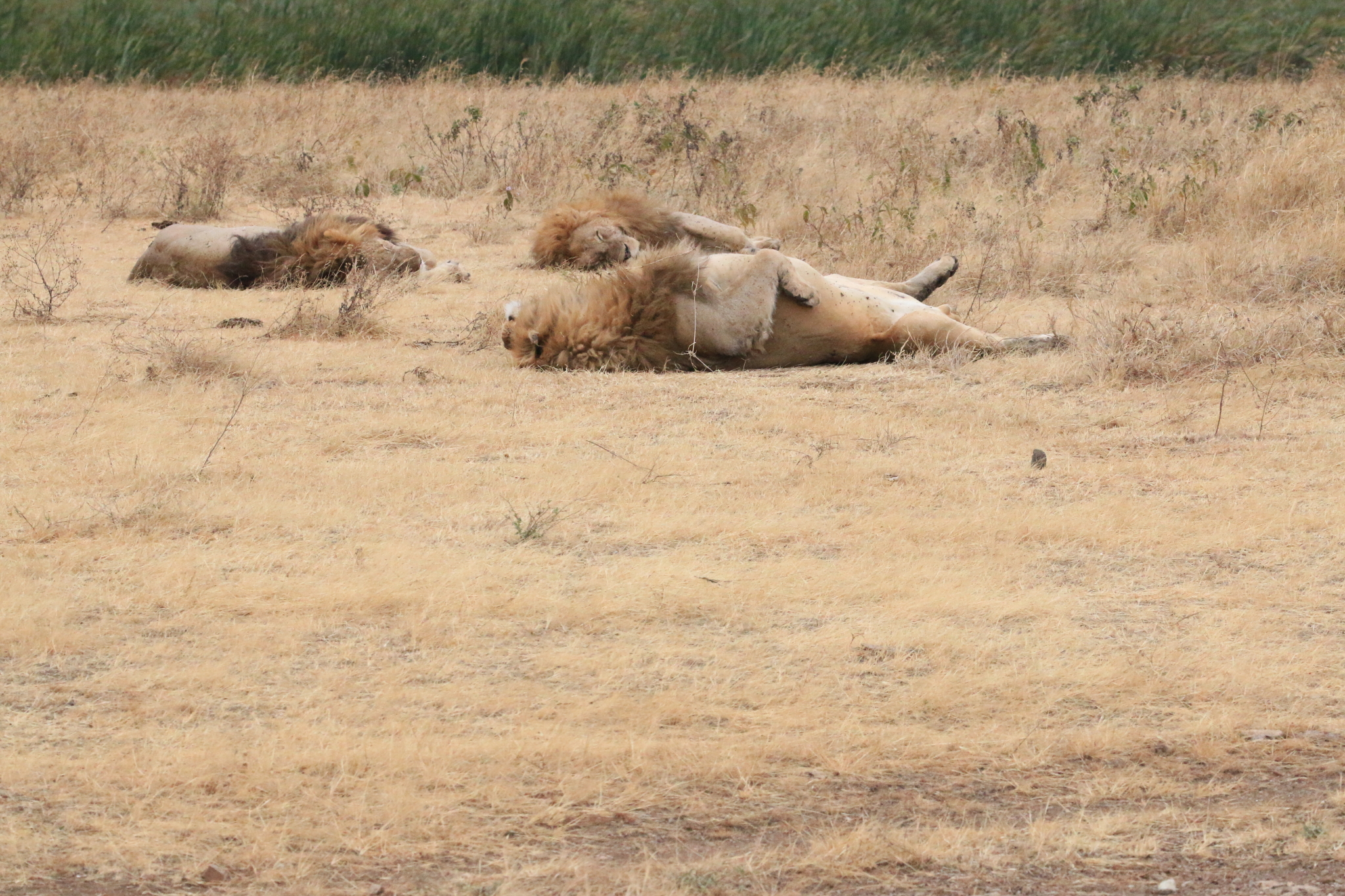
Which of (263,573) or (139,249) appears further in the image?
(139,249)

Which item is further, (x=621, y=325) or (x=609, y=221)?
(x=609, y=221)

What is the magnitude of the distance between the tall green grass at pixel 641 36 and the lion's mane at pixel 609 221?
427 inches

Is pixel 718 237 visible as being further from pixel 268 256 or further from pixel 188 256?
pixel 188 256

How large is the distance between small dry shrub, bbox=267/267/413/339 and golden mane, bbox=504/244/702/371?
51.8 inches

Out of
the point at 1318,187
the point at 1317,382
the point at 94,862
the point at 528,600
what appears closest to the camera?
the point at 94,862

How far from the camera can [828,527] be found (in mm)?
5730

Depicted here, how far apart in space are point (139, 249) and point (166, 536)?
766 centimetres

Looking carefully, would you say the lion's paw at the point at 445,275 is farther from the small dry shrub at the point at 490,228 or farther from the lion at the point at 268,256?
the small dry shrub at the point at 490,228

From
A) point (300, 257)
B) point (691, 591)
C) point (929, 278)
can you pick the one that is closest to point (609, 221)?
point (300, 257)

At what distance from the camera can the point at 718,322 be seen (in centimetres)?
838

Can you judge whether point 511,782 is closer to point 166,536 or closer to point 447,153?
point 166,536

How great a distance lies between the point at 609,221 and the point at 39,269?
11.8 feet

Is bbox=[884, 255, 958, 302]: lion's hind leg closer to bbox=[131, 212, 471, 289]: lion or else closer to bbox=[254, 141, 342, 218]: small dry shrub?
bbox=[131, 212, 471, 289]: lion

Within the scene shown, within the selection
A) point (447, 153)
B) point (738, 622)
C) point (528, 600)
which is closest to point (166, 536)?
point (528, 600)
